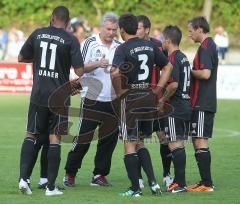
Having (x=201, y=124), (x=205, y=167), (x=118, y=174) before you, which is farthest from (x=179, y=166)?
(x=118, y=174)

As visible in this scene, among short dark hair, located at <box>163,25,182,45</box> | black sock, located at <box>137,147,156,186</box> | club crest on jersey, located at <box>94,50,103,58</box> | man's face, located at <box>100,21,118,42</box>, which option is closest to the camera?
black sock, located at <box>137,147,156,186</box>

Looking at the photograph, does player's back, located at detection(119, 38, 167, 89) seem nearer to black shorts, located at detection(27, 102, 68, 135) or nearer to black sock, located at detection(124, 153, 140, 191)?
black sock, located at detection(124, 153, 140, 191)

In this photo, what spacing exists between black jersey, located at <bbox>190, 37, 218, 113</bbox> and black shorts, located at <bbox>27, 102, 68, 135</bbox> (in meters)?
1.69

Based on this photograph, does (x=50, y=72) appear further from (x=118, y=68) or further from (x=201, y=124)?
(x=201, y=124)

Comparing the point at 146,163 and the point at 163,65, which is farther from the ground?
the point at 163,65

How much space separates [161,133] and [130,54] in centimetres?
177

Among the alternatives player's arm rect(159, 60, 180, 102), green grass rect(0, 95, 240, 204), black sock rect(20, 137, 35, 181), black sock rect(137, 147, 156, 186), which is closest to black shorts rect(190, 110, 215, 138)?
player's arm rect(159, 60, 180, 102)

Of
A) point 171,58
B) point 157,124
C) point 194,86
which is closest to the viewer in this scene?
point 171,58

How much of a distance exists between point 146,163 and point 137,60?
4.07 ft

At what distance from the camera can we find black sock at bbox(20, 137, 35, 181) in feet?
32.1

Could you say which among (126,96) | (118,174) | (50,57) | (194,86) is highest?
(50,57)

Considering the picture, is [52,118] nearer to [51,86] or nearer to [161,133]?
[51,86]

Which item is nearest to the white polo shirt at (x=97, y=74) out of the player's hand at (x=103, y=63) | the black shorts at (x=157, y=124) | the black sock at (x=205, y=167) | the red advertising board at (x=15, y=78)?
the player's hand at (x=103, y=63)

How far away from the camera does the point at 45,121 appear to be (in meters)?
9.88
